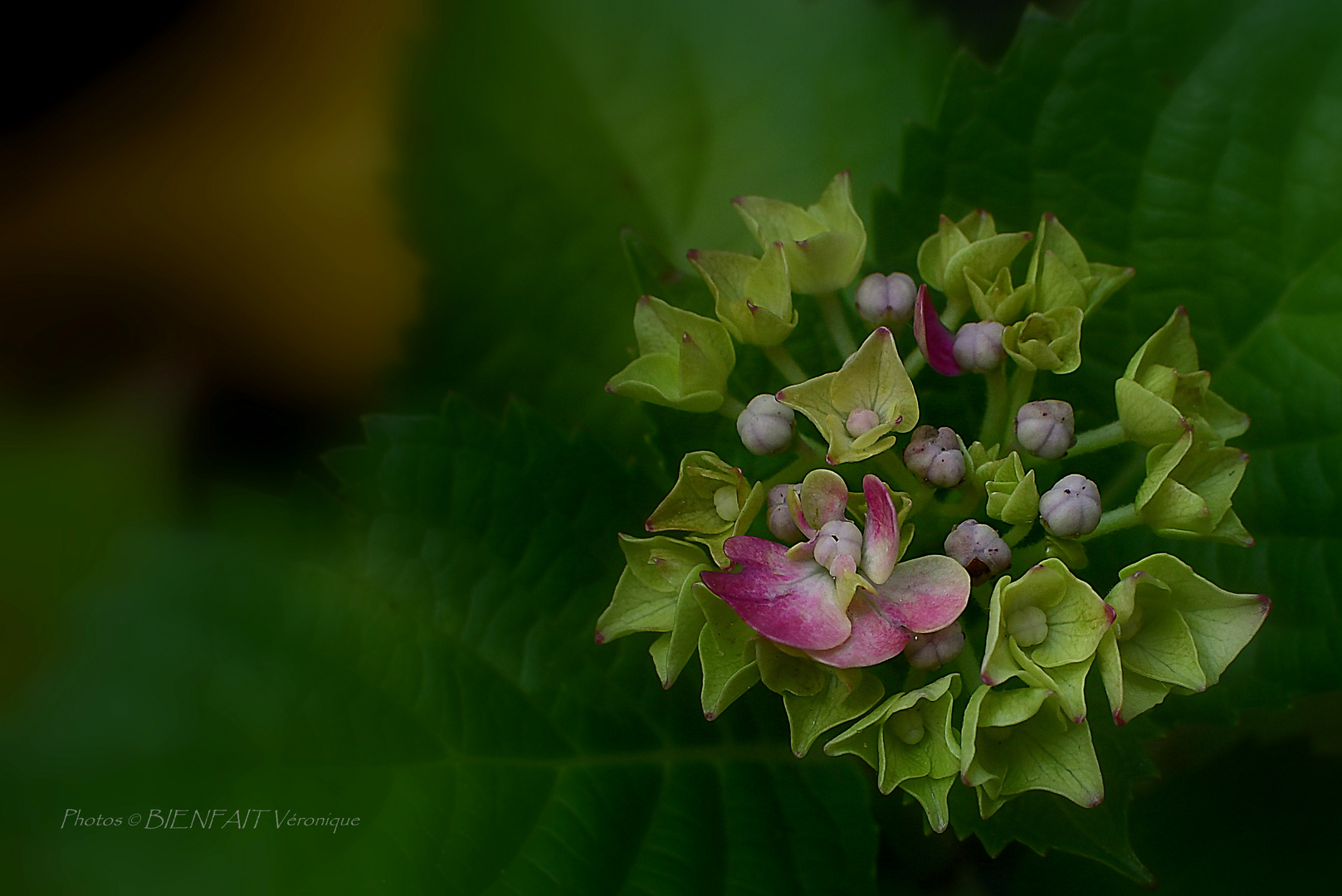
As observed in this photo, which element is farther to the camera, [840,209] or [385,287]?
[385,287]

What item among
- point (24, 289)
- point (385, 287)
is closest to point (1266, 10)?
point (385, 287)

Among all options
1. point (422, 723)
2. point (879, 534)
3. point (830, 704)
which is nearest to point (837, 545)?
point (879, 534)

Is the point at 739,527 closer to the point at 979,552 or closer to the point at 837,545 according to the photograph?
the point at 837,545

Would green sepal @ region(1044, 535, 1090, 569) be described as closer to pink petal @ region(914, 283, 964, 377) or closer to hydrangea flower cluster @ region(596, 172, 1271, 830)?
hydrangea flower cluster @ region(596, 172, 1271, 830)

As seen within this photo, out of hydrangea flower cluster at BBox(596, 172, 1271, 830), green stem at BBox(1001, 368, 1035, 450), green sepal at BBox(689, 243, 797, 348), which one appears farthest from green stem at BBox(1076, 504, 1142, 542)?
A: green sepal at BBox(689, 243, 797, 348)

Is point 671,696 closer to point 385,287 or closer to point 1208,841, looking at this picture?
point 1208,841

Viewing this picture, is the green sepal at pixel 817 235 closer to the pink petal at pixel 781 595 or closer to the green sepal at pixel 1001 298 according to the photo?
the green sepal at pixel 1001 298
